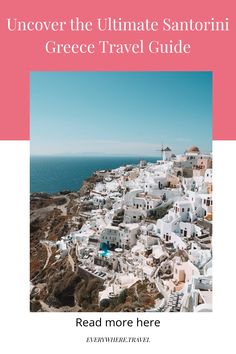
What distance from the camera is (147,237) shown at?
21.8 ft

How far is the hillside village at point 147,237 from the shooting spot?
4.82 m

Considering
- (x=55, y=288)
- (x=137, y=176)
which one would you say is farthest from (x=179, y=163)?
(x=55, y=288)

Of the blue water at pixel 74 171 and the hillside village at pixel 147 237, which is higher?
the blue water at pixel 74 171

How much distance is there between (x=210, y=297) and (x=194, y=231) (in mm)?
2257

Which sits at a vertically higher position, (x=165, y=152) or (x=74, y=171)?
(x=165, y=152)

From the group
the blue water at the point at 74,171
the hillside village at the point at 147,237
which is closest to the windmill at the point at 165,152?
the hillside village at the point at 147,237

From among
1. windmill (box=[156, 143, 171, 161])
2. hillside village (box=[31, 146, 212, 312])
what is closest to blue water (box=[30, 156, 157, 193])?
windmill (box=[156, 143, 171, 161])

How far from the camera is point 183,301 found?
4.48m

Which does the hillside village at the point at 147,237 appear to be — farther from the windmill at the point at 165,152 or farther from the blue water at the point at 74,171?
the blue water at the point at 74,171

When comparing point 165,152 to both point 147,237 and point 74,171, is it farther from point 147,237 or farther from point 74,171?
point 74,171

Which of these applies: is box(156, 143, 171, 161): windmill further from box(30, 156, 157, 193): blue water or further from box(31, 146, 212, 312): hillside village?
box(30, 156, 157, 193): blue water

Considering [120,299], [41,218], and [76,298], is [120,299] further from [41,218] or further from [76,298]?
[41,218]

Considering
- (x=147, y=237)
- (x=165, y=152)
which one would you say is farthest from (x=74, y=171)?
(x=147, y=237)

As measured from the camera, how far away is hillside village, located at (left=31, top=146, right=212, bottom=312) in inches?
190
